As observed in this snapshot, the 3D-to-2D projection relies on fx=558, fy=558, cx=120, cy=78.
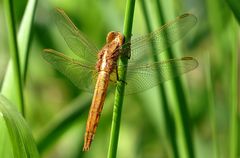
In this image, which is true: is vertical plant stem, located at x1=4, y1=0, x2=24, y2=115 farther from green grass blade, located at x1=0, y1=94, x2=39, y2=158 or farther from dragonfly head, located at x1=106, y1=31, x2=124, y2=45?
dragonfly head, located at x1=106, y1=31, x2=124, y2=45

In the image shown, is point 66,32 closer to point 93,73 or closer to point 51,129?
point 93,73

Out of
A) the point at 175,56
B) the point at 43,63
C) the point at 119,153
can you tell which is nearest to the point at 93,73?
the point at 175,56

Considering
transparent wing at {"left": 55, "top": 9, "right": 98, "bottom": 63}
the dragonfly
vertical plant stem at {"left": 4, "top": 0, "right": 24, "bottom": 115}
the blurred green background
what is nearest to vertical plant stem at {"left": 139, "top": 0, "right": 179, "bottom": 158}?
the dragonfly

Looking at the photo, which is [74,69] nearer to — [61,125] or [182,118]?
[61,125]

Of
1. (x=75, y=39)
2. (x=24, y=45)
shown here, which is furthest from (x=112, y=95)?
(x=24, y=45)

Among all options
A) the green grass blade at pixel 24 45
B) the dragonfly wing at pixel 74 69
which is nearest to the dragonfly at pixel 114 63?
the dragonfly wing at pixel 74 69
